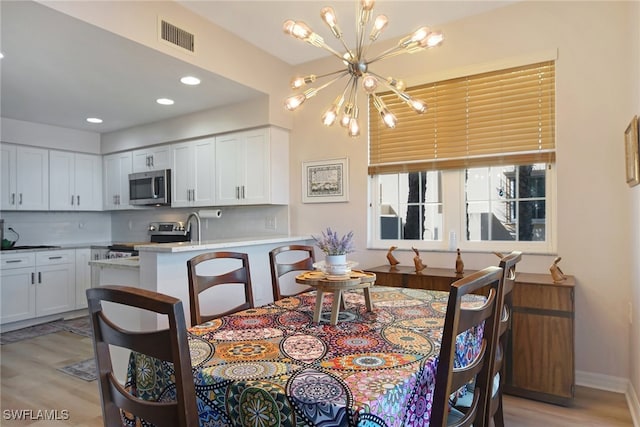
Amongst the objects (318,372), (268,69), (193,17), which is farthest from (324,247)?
(268,69)

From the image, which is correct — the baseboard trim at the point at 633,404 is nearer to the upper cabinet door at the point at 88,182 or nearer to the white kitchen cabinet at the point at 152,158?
the white kitchen cabinet at the point at 152,158

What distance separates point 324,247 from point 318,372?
0.73 meters

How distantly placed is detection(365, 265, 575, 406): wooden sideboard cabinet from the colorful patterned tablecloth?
1088mm

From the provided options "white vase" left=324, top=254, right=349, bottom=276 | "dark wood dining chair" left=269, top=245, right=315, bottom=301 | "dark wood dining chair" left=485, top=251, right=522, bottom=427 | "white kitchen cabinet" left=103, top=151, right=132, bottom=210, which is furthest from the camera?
"white kitchen cabinet" left=103, top=151, right=132, bottom=210

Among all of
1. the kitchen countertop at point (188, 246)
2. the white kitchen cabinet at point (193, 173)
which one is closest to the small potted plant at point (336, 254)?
the kitchen countertop at point (188, 246)

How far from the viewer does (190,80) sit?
3.30 meters

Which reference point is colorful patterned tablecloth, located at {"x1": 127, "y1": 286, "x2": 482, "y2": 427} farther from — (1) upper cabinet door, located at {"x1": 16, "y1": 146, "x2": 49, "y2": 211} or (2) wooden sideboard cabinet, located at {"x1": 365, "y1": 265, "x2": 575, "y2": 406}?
(1) upper cabinet door, located at {"x1": 16, "y1": 146, "x2": 49, "y2": 211}

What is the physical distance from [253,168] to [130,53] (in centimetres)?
154

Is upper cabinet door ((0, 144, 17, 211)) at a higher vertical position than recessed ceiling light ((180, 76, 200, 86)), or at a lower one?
lower

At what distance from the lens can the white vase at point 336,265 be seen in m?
1.72

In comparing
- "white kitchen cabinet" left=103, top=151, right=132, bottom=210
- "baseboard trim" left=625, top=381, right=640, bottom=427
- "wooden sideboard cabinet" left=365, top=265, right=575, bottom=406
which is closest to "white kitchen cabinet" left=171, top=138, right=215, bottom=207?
"white kitchen cabinet" left=103, top=151, right=132, bottom=210

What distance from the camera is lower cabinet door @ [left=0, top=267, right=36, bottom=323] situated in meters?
4.12

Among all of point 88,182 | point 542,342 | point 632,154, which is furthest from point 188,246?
point 88,182

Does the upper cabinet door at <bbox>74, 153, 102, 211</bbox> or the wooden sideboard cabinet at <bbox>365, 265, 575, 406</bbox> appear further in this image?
the upper cabinet door at <bbox>74, 153, 102, 211</bbox>
